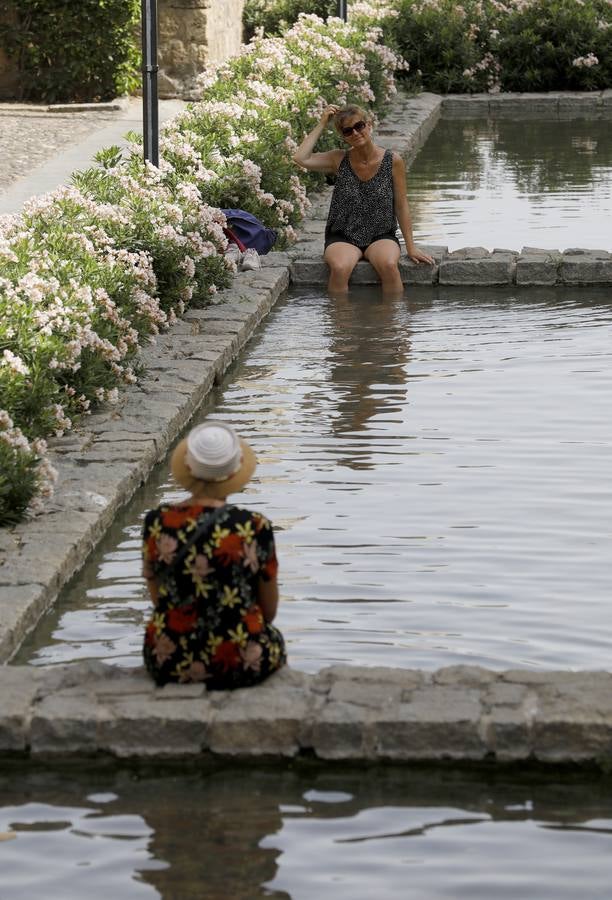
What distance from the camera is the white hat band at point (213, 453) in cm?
470

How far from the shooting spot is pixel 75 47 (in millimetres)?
19594

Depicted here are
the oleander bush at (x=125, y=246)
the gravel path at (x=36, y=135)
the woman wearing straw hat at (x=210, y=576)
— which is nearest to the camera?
the woman wearing straw hat at (x=210, y=576)

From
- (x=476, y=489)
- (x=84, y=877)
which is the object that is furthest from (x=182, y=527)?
(x=476, y=489)

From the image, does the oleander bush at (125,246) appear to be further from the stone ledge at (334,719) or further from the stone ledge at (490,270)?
the stone ledge at (334,719)

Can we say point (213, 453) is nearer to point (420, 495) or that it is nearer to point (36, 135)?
point (420, 495)

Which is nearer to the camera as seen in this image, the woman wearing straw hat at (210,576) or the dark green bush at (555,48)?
the woman wearing straw hat at (210,576)

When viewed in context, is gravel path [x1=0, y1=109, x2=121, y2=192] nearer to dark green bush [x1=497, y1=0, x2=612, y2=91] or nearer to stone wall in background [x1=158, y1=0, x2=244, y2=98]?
stone wall in background [x1=158, y1=0, x2=244, y2=98]

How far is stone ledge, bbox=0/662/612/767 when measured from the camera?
4625 millimetres

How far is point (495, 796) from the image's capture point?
456cm

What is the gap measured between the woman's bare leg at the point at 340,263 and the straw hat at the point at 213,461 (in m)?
6.36

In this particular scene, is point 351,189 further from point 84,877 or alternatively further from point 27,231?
point 84,877

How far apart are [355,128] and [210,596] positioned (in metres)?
6.37

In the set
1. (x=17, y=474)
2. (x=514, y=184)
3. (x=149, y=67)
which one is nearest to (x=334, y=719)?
(x=17, y=474)

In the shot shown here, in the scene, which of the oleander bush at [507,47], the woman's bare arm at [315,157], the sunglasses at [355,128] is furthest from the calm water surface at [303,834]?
the oleander bush at [507,47]
